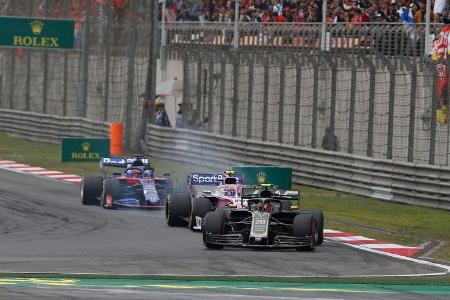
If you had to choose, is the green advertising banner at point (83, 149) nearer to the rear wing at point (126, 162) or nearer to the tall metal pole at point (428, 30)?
the rear wing at point (126, 162)

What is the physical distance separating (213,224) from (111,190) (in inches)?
247

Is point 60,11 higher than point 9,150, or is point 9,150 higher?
point 60,11

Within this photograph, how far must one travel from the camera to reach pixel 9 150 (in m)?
44.9

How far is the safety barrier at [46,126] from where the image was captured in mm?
46656

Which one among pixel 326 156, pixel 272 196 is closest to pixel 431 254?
pixel 272 196

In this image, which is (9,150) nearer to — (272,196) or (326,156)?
(326,156)

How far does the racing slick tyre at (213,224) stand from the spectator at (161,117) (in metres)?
21.2

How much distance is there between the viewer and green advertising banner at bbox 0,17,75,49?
48.3 meters

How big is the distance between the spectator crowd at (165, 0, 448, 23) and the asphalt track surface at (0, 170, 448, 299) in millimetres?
8961

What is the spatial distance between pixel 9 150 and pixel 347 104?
49.3ft

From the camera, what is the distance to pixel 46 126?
4897 cm

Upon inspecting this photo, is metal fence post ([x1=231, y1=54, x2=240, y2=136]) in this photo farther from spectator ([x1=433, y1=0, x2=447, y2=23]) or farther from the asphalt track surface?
the asphalt track surface

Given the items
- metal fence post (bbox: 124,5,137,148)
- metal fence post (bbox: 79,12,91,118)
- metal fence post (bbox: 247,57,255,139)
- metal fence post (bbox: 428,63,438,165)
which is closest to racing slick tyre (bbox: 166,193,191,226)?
metal fence post (bbox: 428,63,438,165)

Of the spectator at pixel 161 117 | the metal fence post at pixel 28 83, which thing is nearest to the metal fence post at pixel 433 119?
the spectator at pixel 161 117
